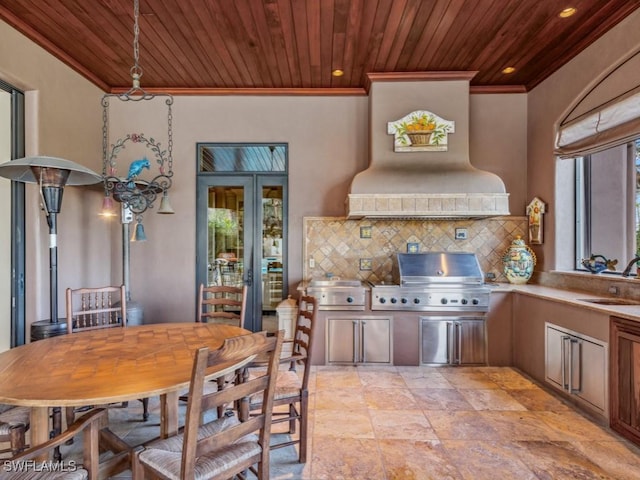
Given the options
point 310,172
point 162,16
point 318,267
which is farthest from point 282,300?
point 162,16

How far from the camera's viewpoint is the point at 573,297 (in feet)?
9.82

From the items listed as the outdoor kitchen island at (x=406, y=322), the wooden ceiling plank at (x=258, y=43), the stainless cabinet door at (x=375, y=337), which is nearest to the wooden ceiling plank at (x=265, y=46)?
the wooden ceiling plank at (x=258, y=43)

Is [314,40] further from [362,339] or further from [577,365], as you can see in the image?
[577,365]

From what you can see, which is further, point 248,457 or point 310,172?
point 310,172

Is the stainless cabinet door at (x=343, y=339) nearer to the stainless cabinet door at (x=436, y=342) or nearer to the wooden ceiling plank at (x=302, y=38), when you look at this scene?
the stainless cabinet door at (x=436, y=342)

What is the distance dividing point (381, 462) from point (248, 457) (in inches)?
39.5

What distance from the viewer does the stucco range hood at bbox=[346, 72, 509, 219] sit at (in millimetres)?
3711

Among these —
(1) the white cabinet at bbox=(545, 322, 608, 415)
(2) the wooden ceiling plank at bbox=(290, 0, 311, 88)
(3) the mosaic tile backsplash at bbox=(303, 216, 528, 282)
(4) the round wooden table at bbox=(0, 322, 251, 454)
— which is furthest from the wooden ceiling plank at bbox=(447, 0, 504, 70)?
(4) the round wooden table at bbox=(0, 322, 251, 454)

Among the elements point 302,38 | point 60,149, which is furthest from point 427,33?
point 60,149

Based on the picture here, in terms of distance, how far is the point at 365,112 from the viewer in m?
4.32

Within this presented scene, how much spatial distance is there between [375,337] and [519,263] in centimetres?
183

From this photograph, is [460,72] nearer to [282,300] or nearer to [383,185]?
[383,185]

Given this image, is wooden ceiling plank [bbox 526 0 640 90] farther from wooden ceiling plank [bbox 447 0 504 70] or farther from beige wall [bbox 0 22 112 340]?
beige wall [bbox 0 22 112 340]

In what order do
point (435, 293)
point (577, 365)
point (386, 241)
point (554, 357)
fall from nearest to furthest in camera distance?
1. point (577, 365)
2. point (554, 357)
3. point (435, 293)
4. point (386, 241)
